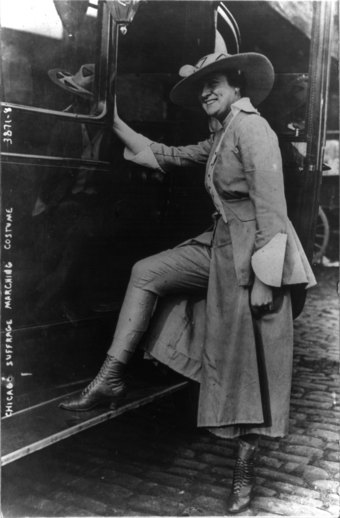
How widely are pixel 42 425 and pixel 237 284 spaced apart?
107 cm

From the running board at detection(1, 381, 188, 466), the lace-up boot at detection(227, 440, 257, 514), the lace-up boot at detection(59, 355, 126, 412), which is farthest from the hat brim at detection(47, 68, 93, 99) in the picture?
the lace-up boot at detection(227, 440, 257, 514)

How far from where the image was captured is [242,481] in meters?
2.77

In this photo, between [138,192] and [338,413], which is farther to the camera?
[338,413]

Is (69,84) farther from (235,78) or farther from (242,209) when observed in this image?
(242,209)

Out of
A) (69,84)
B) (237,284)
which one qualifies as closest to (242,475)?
(237,284)

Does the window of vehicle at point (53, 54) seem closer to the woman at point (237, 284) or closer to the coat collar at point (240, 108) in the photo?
the woman at point (237, 284)

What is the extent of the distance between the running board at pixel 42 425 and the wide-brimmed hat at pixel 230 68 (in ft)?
5.22

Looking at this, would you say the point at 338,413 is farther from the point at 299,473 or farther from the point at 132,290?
the point at 132,290

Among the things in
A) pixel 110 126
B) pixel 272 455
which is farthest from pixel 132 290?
pixel 272 455

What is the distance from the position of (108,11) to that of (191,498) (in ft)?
7.68

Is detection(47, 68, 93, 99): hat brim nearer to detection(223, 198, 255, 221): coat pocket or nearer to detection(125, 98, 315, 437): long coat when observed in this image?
detection(125, 98, 315, 437): long coat

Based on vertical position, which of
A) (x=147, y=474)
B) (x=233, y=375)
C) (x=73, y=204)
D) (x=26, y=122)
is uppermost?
(x=26, y=122)

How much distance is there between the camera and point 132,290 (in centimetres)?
283

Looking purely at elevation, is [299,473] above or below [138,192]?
below
